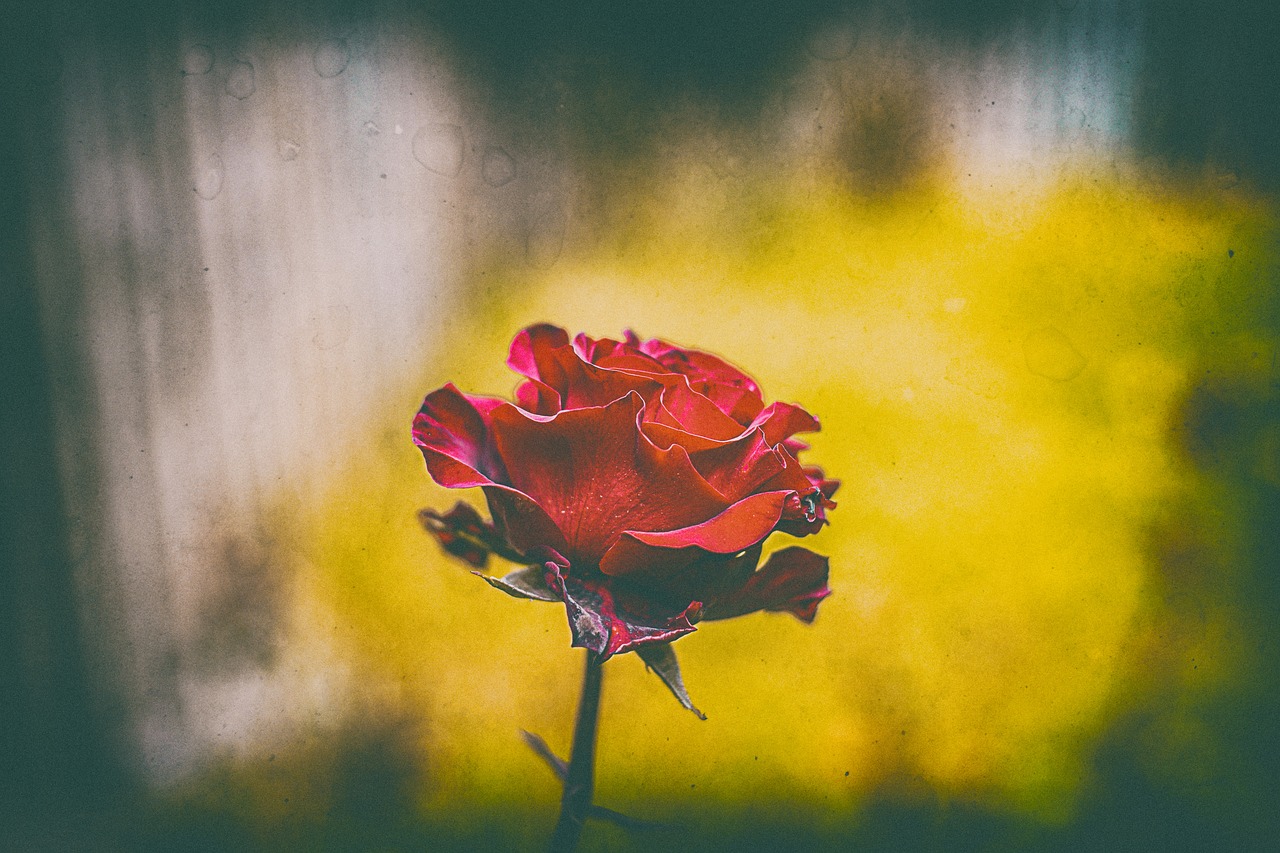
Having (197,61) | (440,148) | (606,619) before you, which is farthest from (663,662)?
(197,61)

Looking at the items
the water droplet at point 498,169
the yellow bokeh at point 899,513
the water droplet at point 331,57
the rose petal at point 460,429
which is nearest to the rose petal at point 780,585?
the rose petal at point 460,429

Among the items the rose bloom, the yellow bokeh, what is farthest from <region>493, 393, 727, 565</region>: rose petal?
the yellow bokeh

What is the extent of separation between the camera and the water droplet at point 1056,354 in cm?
55

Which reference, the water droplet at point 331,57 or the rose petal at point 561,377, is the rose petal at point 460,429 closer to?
the rose petal at point 561,377

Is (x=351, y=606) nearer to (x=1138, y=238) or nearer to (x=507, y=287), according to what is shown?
(x=507, y=287)

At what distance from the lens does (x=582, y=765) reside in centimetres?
33

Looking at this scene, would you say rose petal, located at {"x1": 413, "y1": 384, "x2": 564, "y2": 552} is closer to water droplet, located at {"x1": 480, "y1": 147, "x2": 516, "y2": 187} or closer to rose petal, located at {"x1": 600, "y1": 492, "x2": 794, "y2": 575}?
rose petal, located at {"x1": 600, "y1": 492, "x2": 794, "y2": 575}

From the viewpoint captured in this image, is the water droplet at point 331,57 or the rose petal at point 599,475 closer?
the rose petal at point 599,475

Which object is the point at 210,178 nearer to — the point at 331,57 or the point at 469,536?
the point at 331,57

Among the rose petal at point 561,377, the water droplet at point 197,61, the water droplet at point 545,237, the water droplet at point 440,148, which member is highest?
the water droplet at point 197,61

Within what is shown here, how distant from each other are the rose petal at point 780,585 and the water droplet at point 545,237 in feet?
1.09

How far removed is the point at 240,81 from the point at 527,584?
0.47 metres

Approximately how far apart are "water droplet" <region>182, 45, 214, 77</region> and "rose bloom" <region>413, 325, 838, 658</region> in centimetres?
41

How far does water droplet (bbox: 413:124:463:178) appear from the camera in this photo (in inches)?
21.7
